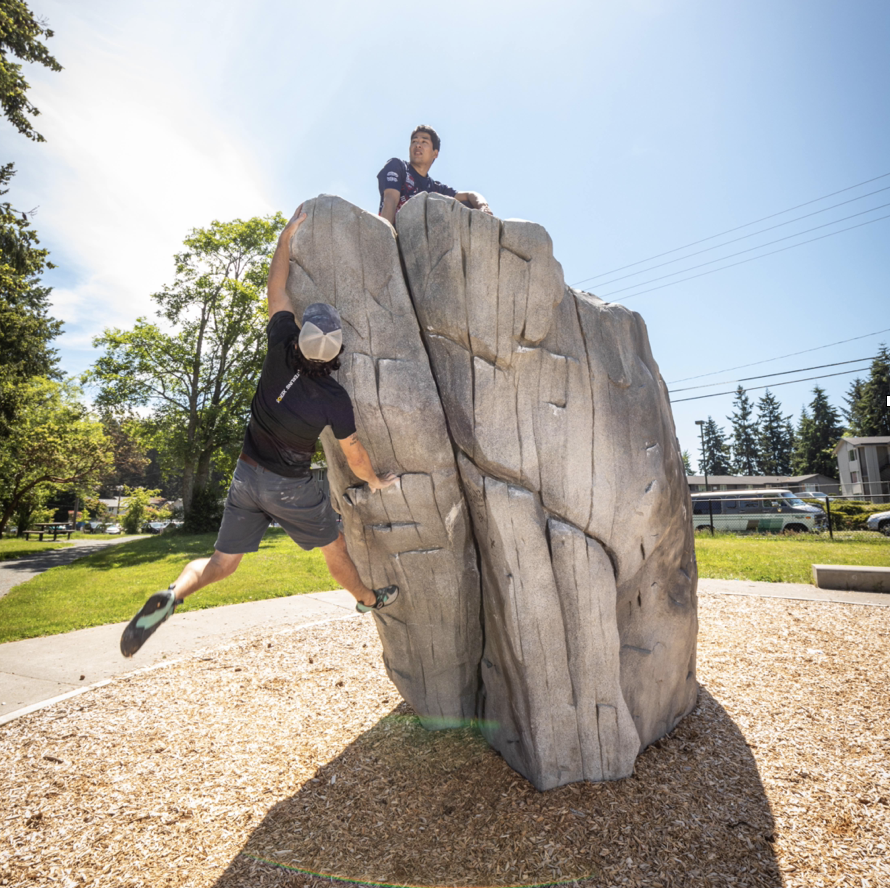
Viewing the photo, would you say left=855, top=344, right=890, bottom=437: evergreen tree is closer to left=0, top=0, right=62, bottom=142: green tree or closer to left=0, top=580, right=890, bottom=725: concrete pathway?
left=0, top=580, right=890, bottom=725: concrete pathway

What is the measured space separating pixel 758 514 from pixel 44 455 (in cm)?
2643

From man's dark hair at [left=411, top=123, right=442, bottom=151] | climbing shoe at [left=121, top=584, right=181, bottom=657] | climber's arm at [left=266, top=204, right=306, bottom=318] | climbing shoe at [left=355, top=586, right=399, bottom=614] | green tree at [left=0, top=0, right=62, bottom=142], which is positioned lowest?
climbing shoe at [left=355, top=586, right=399, bottom=614]

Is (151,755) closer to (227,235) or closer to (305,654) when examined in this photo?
(305,654)

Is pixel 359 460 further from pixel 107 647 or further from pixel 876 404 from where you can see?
pixel 876 404

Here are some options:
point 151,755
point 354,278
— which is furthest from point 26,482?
point 354,278

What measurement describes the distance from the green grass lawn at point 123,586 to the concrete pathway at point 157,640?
68cm

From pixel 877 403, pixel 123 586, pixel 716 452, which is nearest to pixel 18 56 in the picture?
pixel 123 586

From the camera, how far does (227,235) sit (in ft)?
86.1

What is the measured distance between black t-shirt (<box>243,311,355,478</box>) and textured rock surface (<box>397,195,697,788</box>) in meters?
0.85

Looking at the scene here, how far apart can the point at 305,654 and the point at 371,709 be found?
5.74 feet

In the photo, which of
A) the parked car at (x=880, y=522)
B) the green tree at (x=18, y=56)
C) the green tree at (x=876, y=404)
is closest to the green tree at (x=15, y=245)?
the green tree at (x=18, y=56)

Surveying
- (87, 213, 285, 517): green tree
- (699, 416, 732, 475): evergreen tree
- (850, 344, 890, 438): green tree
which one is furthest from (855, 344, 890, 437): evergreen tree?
(87, 213, 285, 517): green tree

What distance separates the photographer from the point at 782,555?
12453 mm

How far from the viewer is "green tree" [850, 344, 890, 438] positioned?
140 feet
